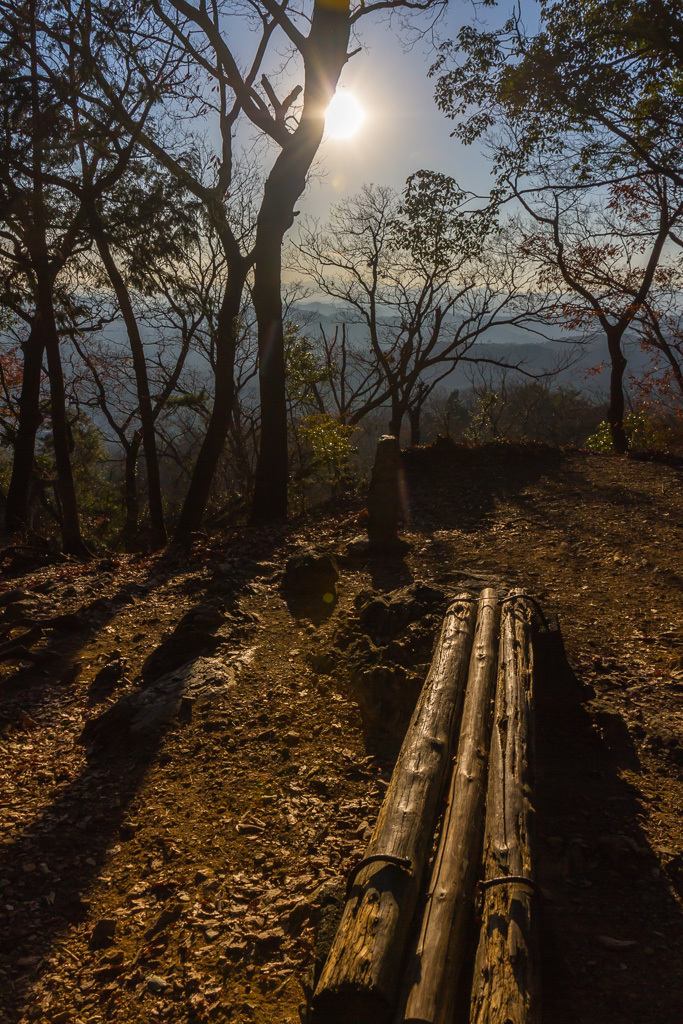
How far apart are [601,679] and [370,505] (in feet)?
11.8

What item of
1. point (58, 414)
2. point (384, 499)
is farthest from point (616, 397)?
point (58, 414)

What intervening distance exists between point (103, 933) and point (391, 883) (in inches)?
63.9

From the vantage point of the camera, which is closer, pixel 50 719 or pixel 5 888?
pixel 5 888

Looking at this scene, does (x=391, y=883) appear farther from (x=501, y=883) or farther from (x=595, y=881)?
(x=595, y=881)

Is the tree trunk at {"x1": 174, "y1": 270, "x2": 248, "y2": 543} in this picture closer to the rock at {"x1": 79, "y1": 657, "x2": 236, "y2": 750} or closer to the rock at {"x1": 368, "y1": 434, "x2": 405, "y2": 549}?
the rock at {"x1": 368, "y1": 434, "x2": 405, "y2": 549}

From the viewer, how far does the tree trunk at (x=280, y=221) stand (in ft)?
29.2

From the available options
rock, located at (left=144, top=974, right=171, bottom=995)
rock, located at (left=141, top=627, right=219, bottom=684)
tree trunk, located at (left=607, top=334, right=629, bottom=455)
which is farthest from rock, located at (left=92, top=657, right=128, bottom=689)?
tree trunk, located at (left=607, top=334, right=629, bottom=455)

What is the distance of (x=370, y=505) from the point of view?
7.42m

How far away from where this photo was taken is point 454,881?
218cm

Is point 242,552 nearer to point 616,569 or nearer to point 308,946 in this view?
point 616,569

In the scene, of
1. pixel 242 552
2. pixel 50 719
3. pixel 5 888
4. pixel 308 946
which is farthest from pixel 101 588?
pixel 308 946

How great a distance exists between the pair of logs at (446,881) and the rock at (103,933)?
141cm

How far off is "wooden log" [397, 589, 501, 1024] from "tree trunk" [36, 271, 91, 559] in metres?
7.41

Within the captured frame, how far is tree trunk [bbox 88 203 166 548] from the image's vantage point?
34.6ft
